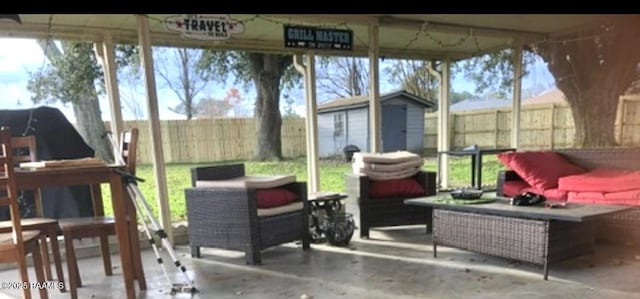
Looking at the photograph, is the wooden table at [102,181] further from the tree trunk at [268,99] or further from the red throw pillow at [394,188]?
the tree trunk at [268,99]

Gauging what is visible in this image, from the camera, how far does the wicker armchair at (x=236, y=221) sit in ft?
10.2

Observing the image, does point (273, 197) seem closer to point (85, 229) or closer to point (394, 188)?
point (394, 188)

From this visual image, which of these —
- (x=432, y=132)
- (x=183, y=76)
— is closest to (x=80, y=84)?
(x=183, y=76)

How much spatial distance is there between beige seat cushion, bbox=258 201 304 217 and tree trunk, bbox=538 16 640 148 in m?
4.47

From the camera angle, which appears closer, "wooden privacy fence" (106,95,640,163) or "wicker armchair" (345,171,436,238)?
"wicker armchair" (345,171,436,238)

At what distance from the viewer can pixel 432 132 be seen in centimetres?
664

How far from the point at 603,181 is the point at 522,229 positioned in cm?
122

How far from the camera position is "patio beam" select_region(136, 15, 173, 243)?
3521 mm

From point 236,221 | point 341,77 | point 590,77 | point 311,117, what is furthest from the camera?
point 341,77

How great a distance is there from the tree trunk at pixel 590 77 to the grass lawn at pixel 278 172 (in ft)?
4.83

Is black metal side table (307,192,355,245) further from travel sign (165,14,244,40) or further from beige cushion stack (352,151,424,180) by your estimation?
travel sign (165,14,244,40)

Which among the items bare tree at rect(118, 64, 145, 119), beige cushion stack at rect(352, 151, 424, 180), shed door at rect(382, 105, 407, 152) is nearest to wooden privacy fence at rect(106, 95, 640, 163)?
bare tree at rect(118, 64, 145, 119)

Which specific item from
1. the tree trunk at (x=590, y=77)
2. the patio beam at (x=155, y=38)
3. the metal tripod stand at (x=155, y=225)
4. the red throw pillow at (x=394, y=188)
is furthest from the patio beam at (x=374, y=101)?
the tree trunk at (x=590, y=77)
